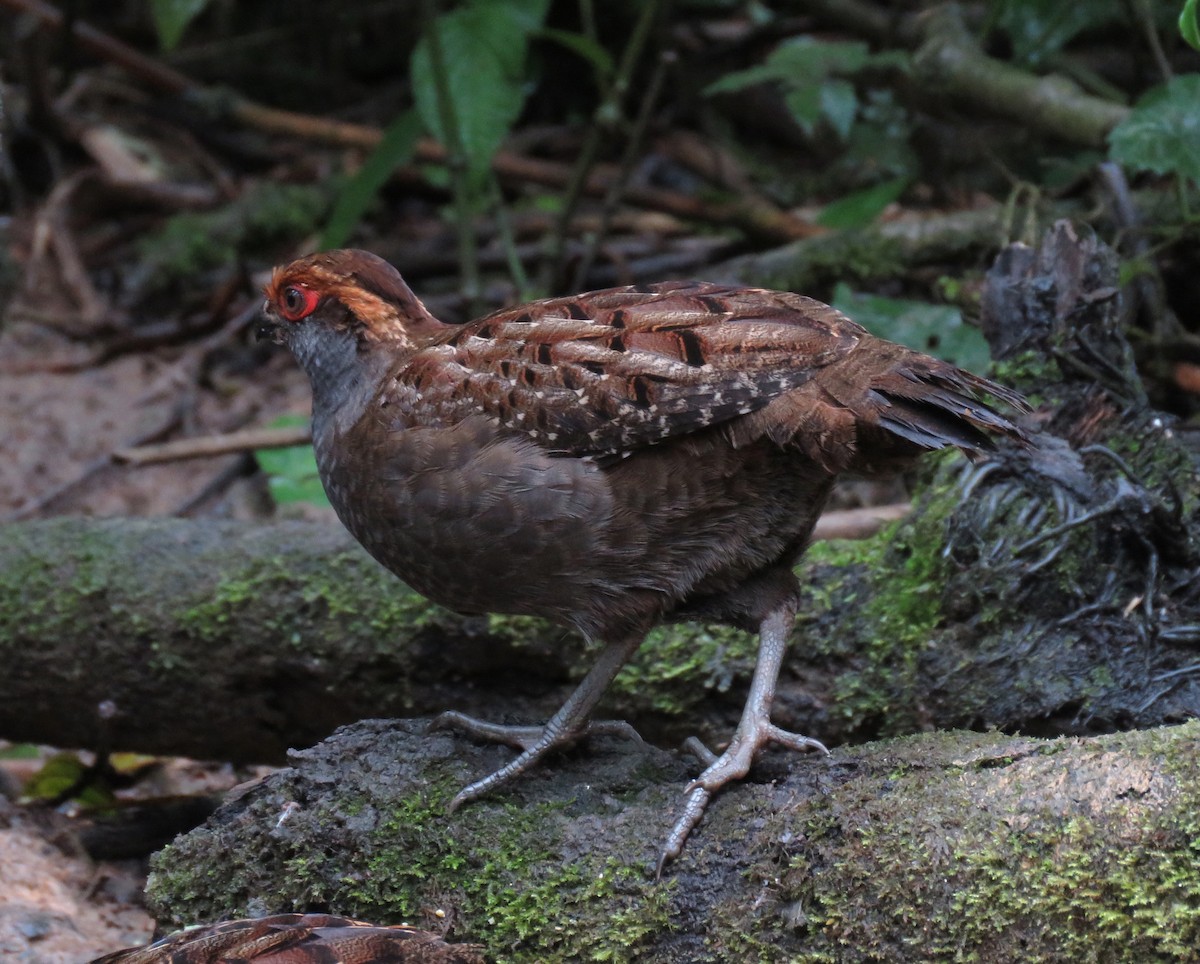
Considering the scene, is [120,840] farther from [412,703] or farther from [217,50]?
[217,50]

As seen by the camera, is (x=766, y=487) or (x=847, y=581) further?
(x=847, y=581)

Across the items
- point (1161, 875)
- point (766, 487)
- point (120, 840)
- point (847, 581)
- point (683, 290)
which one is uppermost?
point (683, 290)

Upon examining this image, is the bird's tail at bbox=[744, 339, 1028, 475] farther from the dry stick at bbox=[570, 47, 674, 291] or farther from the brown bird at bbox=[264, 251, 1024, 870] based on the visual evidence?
the dry stick at bbox=[570, 47, 674, 291]

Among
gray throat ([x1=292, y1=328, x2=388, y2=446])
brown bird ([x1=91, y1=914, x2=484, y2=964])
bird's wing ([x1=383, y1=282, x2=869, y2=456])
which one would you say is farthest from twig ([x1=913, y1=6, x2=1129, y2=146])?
brown bird ([x1=91, y1=914, x2=484, y2=964])

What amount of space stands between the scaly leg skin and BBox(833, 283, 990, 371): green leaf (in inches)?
76.4

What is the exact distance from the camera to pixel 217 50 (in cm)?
929

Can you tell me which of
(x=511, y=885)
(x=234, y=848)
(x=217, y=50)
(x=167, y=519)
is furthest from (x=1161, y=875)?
(x=217, y=50)

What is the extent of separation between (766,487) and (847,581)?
110 cm

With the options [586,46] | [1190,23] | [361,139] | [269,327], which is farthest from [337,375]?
[361,139]

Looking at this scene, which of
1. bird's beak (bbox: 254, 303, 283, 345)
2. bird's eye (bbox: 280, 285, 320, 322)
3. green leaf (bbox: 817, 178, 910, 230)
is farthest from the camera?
green leaf (bbox: 817, 178, 910, 230)

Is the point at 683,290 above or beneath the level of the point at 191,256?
above

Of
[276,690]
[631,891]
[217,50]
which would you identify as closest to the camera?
[631,891]

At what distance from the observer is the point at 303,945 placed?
289 centimetres

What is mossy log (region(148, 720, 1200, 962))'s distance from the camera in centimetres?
260
